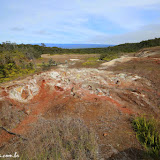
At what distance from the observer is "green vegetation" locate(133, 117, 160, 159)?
3112 mm

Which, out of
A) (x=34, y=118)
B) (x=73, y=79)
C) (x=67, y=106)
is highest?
(x=73, y=79)

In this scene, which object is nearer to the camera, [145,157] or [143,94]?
[145,157]

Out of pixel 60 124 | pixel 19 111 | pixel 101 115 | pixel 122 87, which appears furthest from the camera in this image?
pixel 122 87

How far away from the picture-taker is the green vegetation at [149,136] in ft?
10.2

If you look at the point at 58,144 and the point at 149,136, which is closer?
the point at 149,136

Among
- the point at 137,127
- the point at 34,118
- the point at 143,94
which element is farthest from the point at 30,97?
the point at 143,94

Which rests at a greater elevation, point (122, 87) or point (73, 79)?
point (73, 79)

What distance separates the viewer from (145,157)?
117 inches

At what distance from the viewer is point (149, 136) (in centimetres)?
334

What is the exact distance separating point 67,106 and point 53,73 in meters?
4.04

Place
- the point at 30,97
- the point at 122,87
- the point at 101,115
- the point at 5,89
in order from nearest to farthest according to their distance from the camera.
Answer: the point at 101,115 < the point at 5,89 < the point at 30,97 < the point at 122,87

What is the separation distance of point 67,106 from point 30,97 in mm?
2807

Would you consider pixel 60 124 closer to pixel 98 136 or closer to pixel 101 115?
pixel 98 136

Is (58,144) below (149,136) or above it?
below
